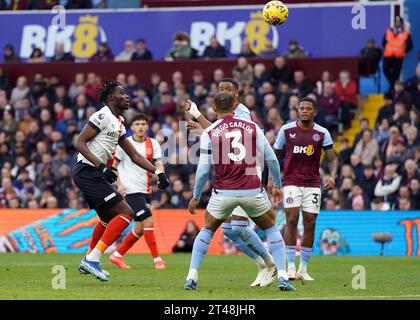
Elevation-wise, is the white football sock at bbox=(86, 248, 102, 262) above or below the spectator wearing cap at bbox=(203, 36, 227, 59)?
below

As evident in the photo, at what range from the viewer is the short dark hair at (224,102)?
44.9ft

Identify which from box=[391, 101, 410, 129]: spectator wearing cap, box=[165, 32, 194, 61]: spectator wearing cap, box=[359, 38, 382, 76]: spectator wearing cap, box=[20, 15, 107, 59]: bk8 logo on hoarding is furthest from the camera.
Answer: box=[20, 15, 107, 59]: bk8 logo on hoarding

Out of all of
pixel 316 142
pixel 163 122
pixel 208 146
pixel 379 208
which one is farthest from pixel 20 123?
pixel 208 146

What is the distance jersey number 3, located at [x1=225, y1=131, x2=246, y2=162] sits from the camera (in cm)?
1354

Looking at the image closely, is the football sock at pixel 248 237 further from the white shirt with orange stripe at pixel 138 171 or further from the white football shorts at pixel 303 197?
the white shirt with orange stripe at pixel 138 171


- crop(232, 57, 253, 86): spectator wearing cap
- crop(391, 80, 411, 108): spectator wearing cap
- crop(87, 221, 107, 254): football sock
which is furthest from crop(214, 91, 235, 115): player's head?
crop(232, 57, 253, 86): spectator wearing cap

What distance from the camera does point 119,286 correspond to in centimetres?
1469

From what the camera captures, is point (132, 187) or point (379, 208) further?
point (379, 208)

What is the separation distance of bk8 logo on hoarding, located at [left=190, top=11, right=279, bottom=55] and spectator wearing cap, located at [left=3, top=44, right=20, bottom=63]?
5227 millimetres

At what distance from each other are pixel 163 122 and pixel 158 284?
13720 millimetres

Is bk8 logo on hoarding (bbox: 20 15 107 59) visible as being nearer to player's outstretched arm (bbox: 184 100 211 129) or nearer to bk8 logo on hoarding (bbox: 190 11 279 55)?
bk8 logo on hoarding (bbox: 190 11 279 55)

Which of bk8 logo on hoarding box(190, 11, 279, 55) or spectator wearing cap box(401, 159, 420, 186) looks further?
bk8 logo on hoarding box(190, 11, 279, 55)

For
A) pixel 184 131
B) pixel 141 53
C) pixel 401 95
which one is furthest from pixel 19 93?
pixel 401 95
